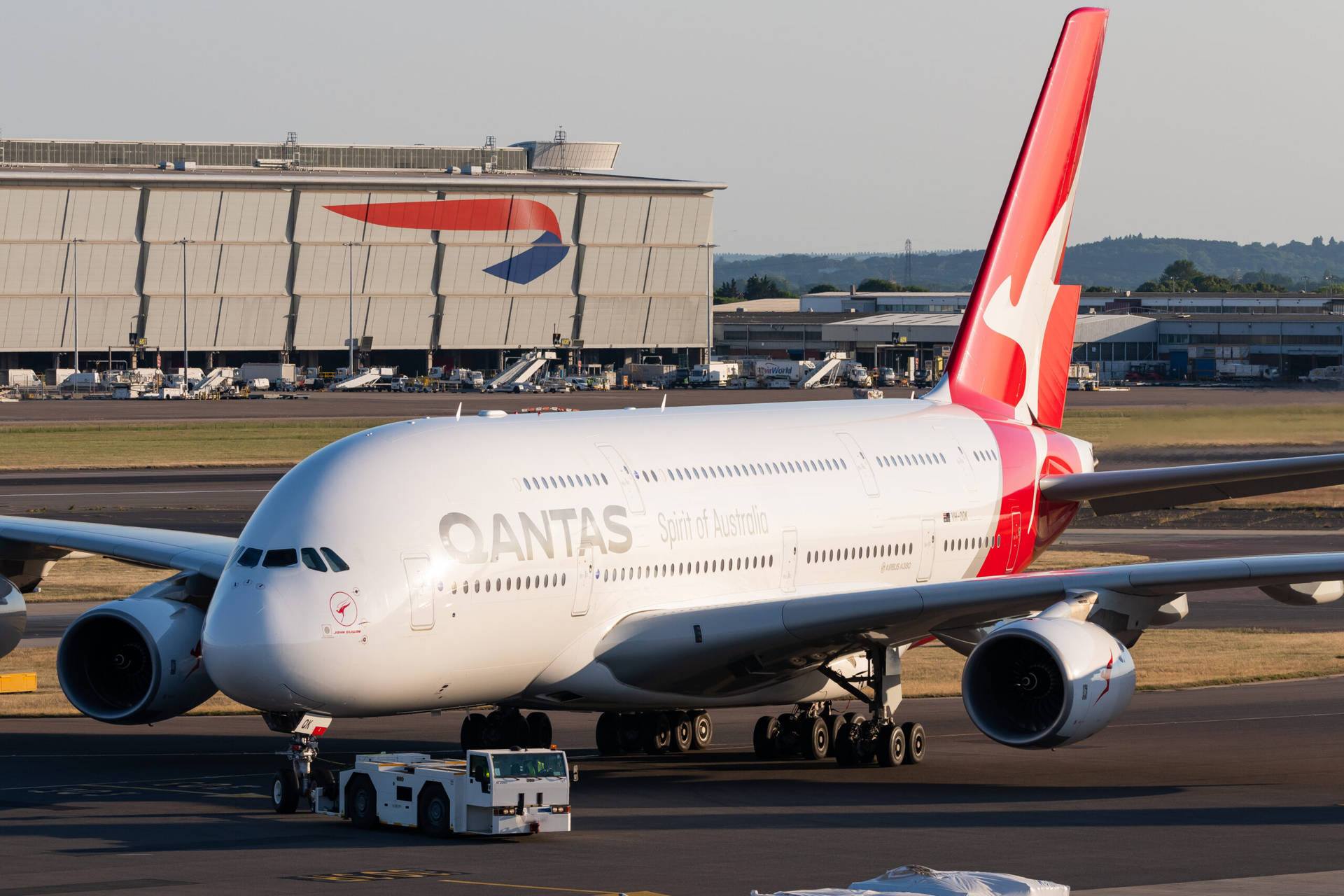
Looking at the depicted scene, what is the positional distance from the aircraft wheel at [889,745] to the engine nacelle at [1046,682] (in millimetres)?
3715

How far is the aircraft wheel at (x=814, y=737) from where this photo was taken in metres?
31.3

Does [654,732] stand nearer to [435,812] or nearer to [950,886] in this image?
[435,812]

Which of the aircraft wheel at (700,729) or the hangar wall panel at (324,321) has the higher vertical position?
the hangar wall panel at (324,321)

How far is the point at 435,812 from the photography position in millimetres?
23969

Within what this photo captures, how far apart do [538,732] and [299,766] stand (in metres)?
4.93

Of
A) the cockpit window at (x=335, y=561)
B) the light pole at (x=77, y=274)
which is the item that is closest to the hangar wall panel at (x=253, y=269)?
the light pole at (x=77, y=274)

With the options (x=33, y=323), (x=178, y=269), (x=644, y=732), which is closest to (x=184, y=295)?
(x=178, y=269)

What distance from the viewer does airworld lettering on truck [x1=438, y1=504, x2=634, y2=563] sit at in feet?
83.4

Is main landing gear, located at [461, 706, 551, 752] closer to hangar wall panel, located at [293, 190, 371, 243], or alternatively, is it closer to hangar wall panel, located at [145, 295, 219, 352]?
hangar wall panel, located at [145, 295, 219, 352]

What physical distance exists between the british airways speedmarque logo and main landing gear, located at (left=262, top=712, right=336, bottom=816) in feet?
550

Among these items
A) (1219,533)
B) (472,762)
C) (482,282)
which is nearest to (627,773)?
(472,762)

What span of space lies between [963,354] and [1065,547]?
27594mm

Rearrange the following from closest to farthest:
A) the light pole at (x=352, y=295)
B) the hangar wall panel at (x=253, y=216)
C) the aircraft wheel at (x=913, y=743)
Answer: the aircraft wheel at (x=913, y=743) → the hangar wall panel at (x=253, y=216) → the light pole at (x=352, y=295)

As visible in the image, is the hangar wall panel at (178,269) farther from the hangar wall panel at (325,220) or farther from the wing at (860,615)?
the wing at (860,615)
